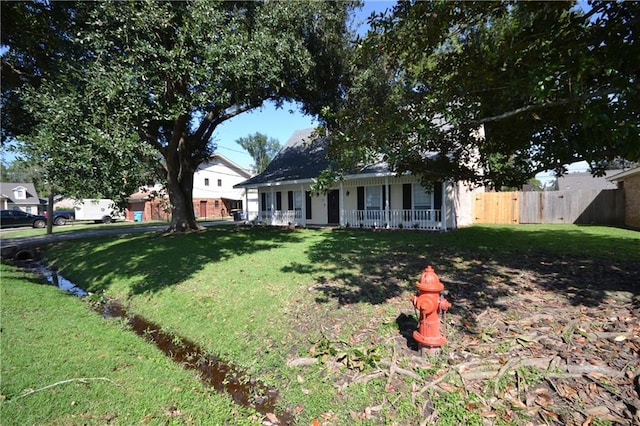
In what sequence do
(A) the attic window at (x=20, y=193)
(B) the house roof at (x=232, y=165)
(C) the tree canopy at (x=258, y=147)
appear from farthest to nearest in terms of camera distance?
(C) the tree canopy at (x=258, y=147), (A) the attic window at (x=20, y=193), (B) the house roof at (x=232, y=165)

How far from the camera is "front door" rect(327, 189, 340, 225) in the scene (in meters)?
18.7

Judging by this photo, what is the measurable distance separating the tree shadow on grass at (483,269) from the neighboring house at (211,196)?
2660 cm

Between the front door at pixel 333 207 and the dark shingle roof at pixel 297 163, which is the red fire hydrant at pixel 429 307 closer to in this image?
the dark shingle roof at pixel 297 163

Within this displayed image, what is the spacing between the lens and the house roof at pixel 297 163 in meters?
18.0

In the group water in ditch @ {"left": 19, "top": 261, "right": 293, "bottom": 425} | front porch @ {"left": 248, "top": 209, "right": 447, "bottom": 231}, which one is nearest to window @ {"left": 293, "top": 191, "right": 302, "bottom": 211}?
front porch @ {"left": 248, "top": 209, "right": 447, "bottom": 231}

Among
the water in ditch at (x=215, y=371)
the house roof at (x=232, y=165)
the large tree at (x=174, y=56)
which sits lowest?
the water in ditch at (x=215, y=371)

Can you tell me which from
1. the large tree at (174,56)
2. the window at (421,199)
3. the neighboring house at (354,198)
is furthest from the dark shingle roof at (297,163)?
the large tree at (174,56)

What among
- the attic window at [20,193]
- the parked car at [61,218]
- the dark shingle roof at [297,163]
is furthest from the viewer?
the attic window at [20,193]

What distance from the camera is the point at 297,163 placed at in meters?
20.5

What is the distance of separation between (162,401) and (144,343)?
1794mm

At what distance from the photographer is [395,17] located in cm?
565

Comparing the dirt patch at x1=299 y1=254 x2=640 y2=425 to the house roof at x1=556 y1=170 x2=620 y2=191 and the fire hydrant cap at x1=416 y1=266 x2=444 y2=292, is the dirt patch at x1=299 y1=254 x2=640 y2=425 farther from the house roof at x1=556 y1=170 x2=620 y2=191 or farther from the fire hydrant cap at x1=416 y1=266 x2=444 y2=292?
the house roof at x1=556 y1=170 x2=620 y2=191

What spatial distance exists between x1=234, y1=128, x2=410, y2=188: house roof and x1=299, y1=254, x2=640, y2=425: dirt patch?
10.7 metres

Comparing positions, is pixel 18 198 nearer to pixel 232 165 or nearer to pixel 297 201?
pixel 232 165
